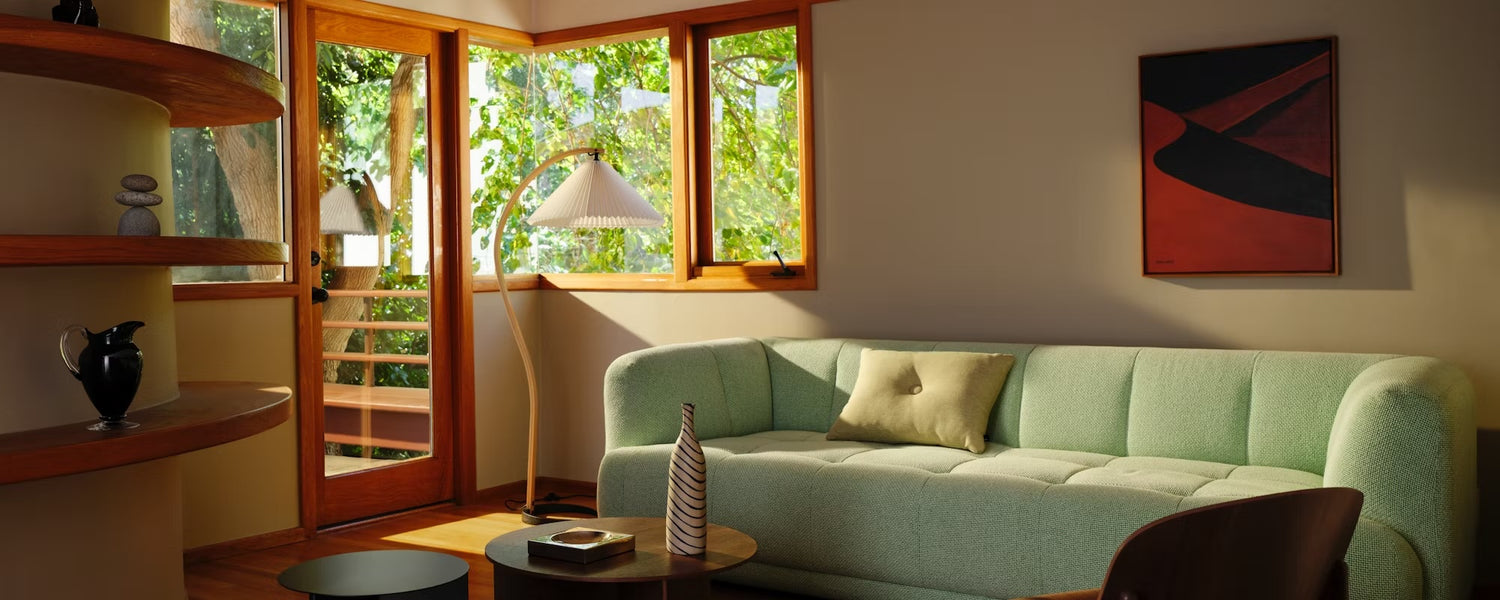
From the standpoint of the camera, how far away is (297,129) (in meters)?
4.59

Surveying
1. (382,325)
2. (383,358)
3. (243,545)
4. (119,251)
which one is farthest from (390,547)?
(119,251)

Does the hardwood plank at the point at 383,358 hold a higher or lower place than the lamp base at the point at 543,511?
higher

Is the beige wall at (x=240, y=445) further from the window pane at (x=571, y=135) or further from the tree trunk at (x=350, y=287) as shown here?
the window pane at (x=571, y=135)

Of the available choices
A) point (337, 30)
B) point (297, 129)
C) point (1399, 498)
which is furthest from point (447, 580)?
point (337, 30)

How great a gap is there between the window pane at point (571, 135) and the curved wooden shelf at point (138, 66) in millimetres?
2268

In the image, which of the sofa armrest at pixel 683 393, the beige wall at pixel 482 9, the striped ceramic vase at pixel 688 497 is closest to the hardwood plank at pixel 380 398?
the sofa armrest at pixel 683 393

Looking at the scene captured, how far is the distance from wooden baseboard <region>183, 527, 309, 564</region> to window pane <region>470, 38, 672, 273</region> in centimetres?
147

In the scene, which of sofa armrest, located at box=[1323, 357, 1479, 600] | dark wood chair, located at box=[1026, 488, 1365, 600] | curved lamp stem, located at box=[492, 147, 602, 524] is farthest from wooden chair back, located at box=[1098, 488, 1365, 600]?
curved lamp stem, located at box=[492, 147, 602, 524]

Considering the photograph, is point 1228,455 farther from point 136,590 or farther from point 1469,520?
point 136,590

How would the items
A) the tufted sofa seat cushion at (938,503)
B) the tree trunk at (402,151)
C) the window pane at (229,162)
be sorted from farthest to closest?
the tree trunk at (402,151) < the window pane at (229,162) < the tufted sofa seat cushion at (938,503)

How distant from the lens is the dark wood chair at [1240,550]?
1493mm

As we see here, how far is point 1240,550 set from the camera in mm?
1555

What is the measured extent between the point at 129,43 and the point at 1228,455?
120 inches

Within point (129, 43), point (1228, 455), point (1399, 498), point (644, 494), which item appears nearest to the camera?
point (129, 43)
